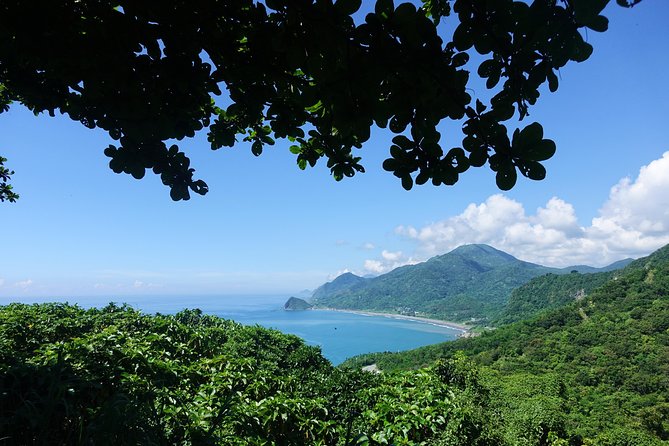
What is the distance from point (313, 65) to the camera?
1.07m

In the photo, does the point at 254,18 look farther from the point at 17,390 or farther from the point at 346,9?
the point at 17,390

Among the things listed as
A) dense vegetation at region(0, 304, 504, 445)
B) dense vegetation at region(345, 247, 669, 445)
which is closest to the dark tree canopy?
dense vegetation at region(0, 304, 504, 445)

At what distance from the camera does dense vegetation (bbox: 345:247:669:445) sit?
23.6 metres

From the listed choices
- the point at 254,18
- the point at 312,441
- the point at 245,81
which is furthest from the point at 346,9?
the point at 312,441

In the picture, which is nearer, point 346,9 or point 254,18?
point 346,9

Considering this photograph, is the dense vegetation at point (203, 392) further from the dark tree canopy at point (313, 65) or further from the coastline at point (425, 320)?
the coastline at point (425, 320)

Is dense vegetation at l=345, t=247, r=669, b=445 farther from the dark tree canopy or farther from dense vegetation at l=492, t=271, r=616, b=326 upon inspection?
dense vegetation at l=492, t=271, r=616, b=326

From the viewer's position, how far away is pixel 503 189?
3.84ft

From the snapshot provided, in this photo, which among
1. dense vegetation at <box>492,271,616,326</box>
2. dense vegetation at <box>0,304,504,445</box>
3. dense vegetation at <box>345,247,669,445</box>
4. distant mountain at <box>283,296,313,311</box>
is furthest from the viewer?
distant mountain at <box>283,296,313,311</box>

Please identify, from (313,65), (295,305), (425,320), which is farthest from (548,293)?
(313,65)

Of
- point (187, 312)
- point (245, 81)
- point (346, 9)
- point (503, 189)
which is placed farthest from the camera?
point (187, 312)

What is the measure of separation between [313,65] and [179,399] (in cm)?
226

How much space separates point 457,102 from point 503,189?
348 millimetres

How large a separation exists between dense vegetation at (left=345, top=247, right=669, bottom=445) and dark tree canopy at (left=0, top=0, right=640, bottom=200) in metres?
20.2
